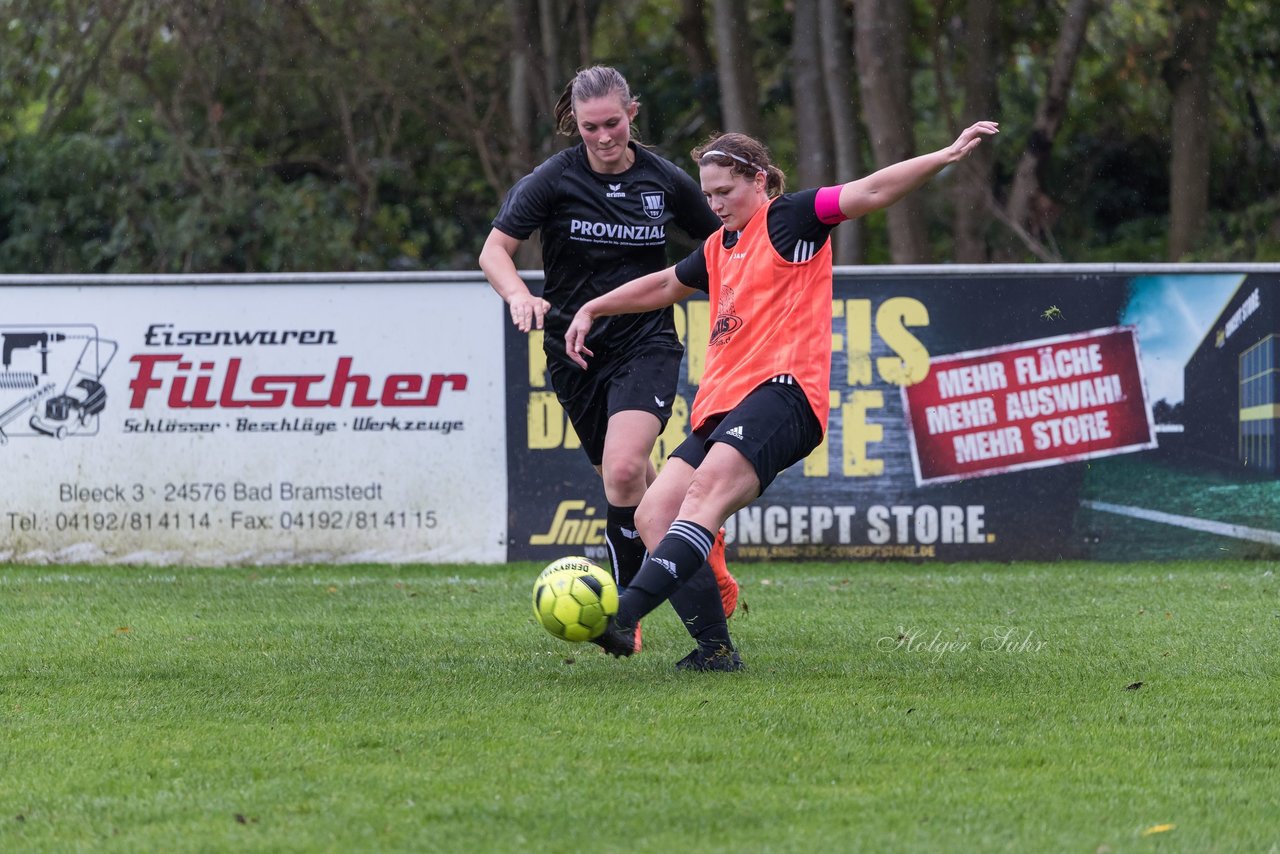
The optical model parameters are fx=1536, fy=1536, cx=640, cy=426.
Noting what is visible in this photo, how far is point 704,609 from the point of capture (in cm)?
536

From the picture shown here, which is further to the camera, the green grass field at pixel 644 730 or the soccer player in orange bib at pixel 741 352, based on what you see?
the soccer player in orange bib at pixel 741 352

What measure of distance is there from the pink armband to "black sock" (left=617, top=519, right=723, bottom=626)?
1.10m

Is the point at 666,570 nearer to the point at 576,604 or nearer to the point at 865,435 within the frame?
the point at 576,604

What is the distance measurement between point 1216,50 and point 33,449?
13.0m

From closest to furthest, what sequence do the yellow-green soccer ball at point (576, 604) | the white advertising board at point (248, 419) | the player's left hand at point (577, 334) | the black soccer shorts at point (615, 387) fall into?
1. the yellow-green soccer ball at point (576, 604)
2. the player's left hand at point (577, 334)
3. the black soccer shorts at point (615, 387)
4. the white advertising board at point (248, 419)

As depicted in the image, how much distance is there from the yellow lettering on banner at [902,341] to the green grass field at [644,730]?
212cm

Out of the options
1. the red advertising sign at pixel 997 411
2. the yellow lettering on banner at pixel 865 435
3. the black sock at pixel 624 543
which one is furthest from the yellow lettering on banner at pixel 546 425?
the black sock at pixel 624 543

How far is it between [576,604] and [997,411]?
5.04m

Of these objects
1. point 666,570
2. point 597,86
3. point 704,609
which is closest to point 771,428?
point 666,570

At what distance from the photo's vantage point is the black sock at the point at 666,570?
4816mm

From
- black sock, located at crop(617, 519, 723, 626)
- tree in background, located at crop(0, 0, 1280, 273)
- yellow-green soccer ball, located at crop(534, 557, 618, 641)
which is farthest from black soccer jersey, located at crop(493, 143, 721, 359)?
tree in background, located at crop(0, 0, 1280, 273)

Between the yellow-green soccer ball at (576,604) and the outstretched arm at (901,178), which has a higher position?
the outstretched arm at (901,178)

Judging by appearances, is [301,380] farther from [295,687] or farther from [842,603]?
[295,687]

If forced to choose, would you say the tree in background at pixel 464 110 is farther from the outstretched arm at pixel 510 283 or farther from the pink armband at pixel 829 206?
the pink armband at pixel 829 206
